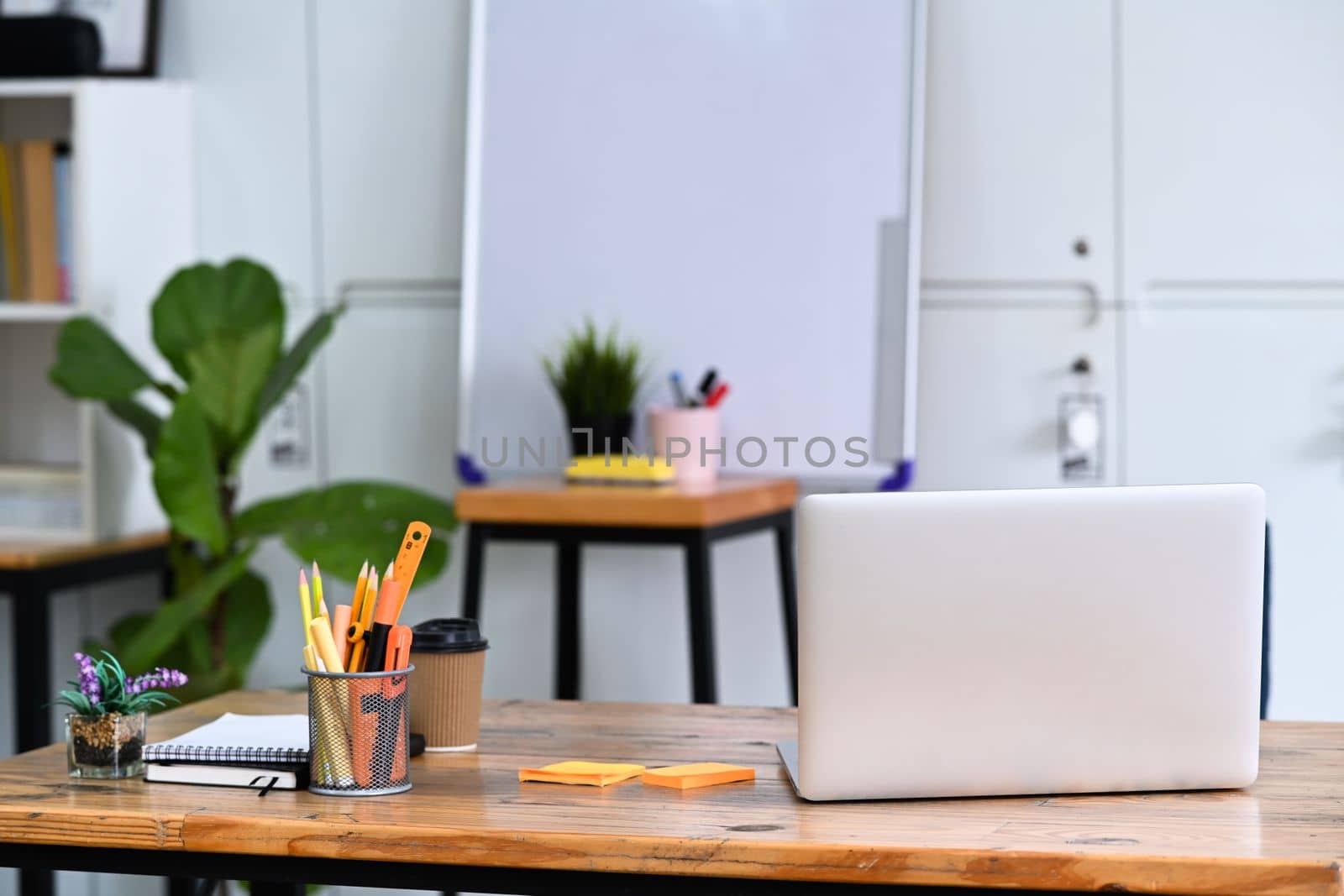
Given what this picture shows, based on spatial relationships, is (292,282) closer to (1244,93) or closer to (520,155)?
(520,155)

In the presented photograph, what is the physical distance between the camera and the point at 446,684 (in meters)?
1.49

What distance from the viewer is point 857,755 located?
126 cm

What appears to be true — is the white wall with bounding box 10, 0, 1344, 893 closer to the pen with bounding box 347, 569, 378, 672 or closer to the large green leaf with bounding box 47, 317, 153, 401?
the large green leaf with bounding box 47, 317, 153, 401

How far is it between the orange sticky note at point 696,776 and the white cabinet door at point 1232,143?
73.4 inches

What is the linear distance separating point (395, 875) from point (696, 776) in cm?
28

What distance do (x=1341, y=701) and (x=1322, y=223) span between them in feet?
3.03

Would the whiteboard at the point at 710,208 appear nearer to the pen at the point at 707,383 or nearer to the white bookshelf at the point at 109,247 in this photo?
the pen at the point at 707,383

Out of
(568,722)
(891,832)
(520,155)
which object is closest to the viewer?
(891,832)

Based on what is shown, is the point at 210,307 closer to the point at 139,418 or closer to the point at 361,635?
the point at 139,418

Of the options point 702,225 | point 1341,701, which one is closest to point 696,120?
point 702,225

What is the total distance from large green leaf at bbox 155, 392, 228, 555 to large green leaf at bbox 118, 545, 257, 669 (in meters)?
0.08

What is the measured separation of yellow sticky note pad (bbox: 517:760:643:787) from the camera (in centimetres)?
135

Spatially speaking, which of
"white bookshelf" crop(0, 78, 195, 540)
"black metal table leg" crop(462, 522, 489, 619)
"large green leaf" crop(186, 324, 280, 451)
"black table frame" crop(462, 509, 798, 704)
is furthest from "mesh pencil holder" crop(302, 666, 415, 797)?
"white bookshelf" crop(0, 78, 195, 540)

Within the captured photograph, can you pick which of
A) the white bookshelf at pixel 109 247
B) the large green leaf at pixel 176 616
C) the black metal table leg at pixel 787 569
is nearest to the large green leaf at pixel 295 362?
the large green leaf at pixel 176 616
